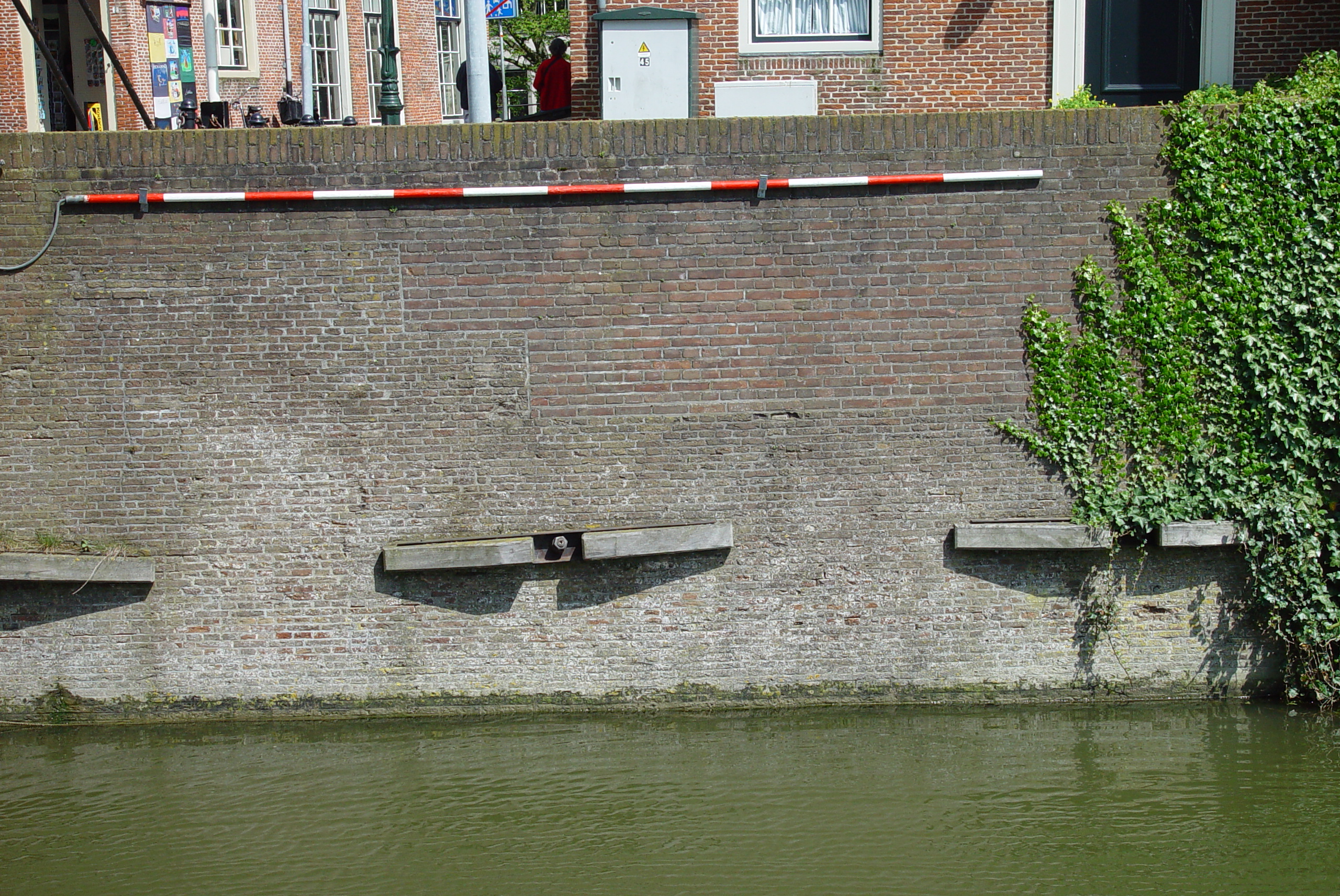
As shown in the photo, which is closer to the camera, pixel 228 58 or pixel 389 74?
pixel 389 74

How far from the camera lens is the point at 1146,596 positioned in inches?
341

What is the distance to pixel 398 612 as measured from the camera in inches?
336

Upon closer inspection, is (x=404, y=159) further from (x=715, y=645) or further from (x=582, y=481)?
(x=715, y=645)

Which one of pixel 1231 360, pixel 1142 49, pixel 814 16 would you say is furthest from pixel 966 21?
pixel 1231 360

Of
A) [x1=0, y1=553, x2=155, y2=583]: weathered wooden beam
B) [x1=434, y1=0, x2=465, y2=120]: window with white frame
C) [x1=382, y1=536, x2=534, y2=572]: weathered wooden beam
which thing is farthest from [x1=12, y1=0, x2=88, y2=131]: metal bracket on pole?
[x1=434, y1=0, x2=465, y2=120]: window with white frame

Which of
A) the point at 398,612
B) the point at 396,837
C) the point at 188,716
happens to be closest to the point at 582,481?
the point at 398,612

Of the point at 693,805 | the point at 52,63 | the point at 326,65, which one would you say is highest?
the point at 326,65

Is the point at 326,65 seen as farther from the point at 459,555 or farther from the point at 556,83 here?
the point at 459,555

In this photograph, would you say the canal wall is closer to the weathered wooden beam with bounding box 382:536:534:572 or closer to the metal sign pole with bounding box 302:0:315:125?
the weathered wooden beam with bounding box 382:536:534:572

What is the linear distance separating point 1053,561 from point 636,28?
21.1ft

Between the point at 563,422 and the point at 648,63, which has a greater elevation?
the point at 648,63

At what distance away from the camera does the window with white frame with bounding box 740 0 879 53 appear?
38.8 feet

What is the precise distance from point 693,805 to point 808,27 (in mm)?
7841

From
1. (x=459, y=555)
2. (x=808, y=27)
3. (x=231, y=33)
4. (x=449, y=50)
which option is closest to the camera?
(x=459, y=555)
